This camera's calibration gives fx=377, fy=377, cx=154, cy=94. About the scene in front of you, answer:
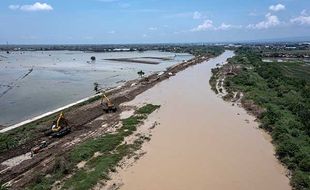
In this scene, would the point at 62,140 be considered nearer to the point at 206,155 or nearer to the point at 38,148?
the point at 38,148

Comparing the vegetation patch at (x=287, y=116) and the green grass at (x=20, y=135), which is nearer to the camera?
the vegetation patch at (x=287, y=116)

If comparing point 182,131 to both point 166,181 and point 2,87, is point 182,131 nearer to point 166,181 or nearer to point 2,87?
point 166,181

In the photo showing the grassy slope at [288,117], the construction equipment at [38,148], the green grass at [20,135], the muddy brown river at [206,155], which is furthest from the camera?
the green grass at [20,135]

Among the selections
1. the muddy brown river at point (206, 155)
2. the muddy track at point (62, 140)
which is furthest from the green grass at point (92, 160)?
the muddy brown river at point (206, 155)

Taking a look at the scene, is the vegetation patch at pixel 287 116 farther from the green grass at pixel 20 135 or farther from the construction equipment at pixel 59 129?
the green grass at pixel 20 135

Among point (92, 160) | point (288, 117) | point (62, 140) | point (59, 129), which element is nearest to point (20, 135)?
point (59, 129)

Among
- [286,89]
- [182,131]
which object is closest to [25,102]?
[182,131]
